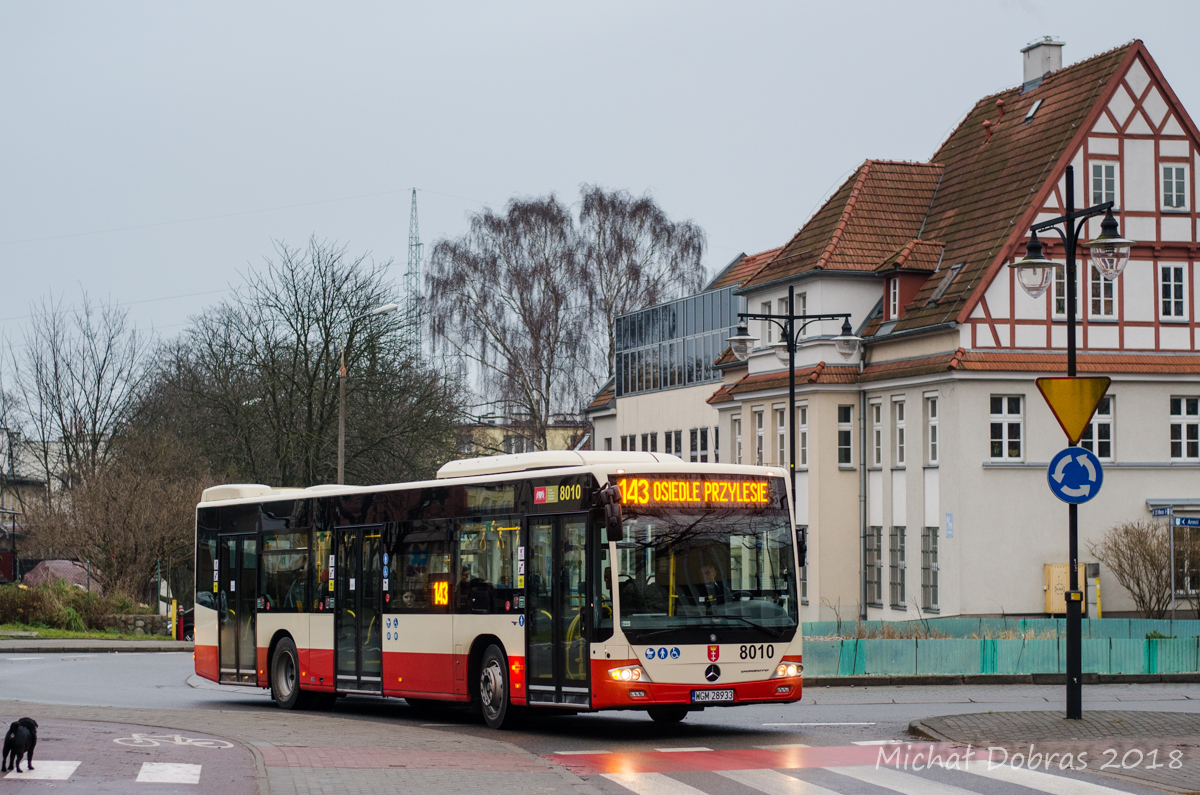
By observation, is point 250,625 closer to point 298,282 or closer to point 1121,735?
point 1121,735

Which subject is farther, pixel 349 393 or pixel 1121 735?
pixel 349 393

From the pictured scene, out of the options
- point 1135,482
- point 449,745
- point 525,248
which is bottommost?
point 449,745

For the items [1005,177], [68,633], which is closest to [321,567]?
[68,633]

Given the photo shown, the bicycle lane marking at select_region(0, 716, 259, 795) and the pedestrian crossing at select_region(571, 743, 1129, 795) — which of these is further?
the pedestrian crossing at select_region(571, 743, 1129, 795)

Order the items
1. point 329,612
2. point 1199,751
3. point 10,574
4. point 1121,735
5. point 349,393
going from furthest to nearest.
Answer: point 10,574
point 349,393
point 329,612
point 1121,735
point 1199,751

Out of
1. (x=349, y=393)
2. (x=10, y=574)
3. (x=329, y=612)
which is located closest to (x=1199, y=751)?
(x=329, y=612)

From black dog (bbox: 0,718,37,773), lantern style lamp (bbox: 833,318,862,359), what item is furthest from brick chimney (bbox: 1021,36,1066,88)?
black dog (bbox: 0,718,37,773)

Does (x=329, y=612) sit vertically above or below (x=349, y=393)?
below

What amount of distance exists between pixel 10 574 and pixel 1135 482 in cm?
3936

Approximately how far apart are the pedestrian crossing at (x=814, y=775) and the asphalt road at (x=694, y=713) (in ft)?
3.15

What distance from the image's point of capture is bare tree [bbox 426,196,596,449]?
69688 millimetres

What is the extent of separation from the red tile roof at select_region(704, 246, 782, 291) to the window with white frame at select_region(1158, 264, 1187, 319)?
16.1 m

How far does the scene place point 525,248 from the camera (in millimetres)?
69812

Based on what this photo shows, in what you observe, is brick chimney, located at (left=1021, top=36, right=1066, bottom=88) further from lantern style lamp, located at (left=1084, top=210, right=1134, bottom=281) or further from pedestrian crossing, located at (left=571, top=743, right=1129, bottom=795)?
pedestrian crossing, located at (left=571, top=743, right=1129, bottom=795)
